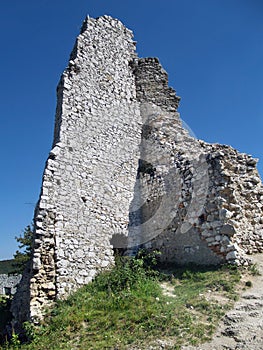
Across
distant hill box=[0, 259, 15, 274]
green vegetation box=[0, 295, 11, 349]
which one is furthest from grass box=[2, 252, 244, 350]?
distant hill box=[0, 259, 15, 274]

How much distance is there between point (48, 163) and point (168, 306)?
4.74 m

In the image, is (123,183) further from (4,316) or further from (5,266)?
Answer: (5,266)

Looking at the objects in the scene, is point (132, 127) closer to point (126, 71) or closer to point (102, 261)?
point (126, 71)

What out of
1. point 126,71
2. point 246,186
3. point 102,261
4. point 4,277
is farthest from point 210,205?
point 4,277

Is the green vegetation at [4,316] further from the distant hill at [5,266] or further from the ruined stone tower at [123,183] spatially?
the distant hill at [5,266]

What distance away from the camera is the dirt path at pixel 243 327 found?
469cm

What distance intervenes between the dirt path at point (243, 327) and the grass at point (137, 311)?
0.51ft

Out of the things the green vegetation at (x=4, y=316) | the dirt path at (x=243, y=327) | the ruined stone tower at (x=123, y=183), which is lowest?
the green vegetation at (x=4, y=316)

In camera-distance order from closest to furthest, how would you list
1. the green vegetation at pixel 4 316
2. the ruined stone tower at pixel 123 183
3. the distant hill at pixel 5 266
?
the ruined stone tower at pixel 123 183 < the green vegetation at pixel 4 316 < the distant hill at pixel 5 266

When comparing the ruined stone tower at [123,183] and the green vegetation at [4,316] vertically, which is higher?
the ruined stone tower at [123,183]

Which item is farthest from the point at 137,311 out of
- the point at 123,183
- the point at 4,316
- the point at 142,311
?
the point at 4,316

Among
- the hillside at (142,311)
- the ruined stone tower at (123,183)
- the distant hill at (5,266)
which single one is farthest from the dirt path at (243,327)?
the distant hill at (5,266)

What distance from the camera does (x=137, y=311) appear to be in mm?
5922

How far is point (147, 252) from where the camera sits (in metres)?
9.68
